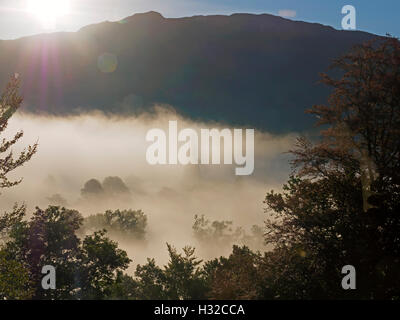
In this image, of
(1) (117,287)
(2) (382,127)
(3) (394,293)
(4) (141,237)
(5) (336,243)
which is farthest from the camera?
(4) (141,237)

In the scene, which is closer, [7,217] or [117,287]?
[7,217]

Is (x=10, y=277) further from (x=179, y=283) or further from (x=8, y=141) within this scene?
(x=179, y=283)

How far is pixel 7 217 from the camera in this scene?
20.9m

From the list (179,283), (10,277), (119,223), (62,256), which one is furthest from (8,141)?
(119,223)

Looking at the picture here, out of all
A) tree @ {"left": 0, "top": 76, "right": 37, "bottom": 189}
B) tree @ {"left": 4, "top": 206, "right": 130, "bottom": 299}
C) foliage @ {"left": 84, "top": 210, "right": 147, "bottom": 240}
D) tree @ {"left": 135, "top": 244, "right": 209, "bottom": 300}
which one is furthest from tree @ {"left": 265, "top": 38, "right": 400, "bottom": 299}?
foliage @ {"left": 84, "top": 210, "right": 147, "bottom": 240}

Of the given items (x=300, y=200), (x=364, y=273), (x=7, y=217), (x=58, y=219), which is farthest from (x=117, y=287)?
(x=364, y=273)

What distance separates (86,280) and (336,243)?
23.2 m

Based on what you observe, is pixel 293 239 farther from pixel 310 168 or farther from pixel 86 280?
pixel 86 280

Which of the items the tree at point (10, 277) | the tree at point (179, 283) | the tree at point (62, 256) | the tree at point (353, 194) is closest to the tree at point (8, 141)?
the tree at point (10, 277)

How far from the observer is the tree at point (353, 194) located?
18.3 m

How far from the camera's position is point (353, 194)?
64.8 ft

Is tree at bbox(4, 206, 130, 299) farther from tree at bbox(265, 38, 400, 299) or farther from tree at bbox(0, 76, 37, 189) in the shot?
tree at bbox(265, 38, 400, 299)

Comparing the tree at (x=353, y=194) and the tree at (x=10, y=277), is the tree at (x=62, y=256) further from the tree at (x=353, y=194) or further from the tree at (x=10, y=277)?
the tree at (x=353, y=194)

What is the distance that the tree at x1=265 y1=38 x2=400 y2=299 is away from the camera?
720 inches
